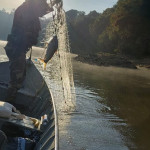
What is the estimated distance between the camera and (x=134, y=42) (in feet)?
174

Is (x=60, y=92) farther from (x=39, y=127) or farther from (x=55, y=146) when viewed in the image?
(x=55, y=146)

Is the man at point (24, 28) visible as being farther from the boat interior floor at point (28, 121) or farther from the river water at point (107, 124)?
the river water at point (107, 124)

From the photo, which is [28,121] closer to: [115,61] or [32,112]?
[32,112]

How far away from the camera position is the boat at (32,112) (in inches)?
208

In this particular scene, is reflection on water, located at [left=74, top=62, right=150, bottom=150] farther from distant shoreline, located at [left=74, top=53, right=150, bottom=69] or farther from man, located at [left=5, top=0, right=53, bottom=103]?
distant shoreline, located at [left=74, top=53, right=150, bottom=69]

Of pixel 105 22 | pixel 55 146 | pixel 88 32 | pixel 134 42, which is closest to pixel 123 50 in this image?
pixel 134 42

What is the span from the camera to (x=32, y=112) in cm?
905

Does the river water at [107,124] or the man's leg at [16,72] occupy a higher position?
the man's leg at [16,72]

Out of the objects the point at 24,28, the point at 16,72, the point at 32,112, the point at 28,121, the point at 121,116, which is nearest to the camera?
the point at 28,121

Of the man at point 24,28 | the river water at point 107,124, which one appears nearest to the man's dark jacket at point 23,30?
the man at point 24,28

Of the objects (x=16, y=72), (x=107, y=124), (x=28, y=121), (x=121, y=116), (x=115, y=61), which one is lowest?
(x=115, y=61)

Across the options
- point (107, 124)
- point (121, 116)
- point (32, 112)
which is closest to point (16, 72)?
point (32, 112)

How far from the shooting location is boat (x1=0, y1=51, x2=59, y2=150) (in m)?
5.29

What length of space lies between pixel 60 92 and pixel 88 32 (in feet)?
236
